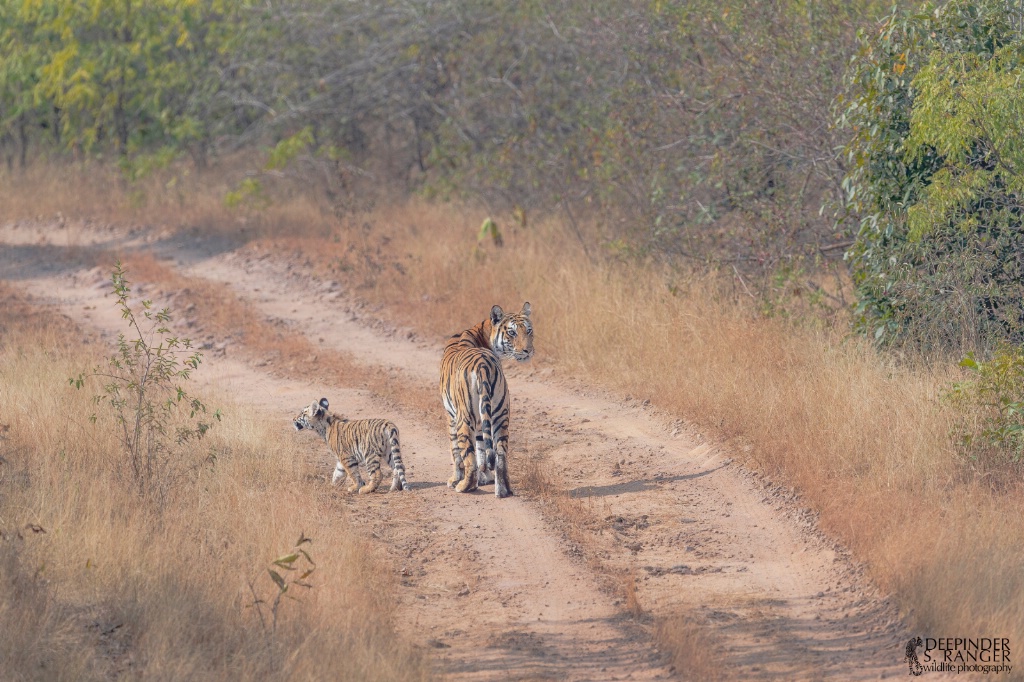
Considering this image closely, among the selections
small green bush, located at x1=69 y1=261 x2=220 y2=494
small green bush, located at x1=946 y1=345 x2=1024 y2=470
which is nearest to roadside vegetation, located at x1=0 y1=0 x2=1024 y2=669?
small green bush, located at x1=946 y1=345 x2=1024 y2=470

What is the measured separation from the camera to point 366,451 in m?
8.88

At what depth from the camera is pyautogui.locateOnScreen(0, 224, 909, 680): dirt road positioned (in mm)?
6191

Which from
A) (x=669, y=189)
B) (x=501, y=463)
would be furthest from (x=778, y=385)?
(x=669, y=189)

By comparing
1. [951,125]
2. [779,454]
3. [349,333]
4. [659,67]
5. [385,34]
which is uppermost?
[385,34]

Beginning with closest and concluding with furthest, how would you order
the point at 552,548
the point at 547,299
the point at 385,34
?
the point at 552,548, the point at 547,299, the point at 385,34

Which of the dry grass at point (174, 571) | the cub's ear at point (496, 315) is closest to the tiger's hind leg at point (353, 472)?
the dry grass at point (174, 571)

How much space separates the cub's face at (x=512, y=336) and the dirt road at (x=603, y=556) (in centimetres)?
91

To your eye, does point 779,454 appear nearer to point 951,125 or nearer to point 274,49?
point 951,125

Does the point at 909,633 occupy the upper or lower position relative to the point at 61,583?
lower

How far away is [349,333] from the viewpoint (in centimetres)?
1465

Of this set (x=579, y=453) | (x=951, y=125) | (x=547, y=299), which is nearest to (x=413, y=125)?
(x=547, y=299)

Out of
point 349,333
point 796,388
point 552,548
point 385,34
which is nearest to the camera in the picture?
point 552,548

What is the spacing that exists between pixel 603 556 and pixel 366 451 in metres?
2.21

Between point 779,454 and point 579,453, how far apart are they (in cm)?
169
